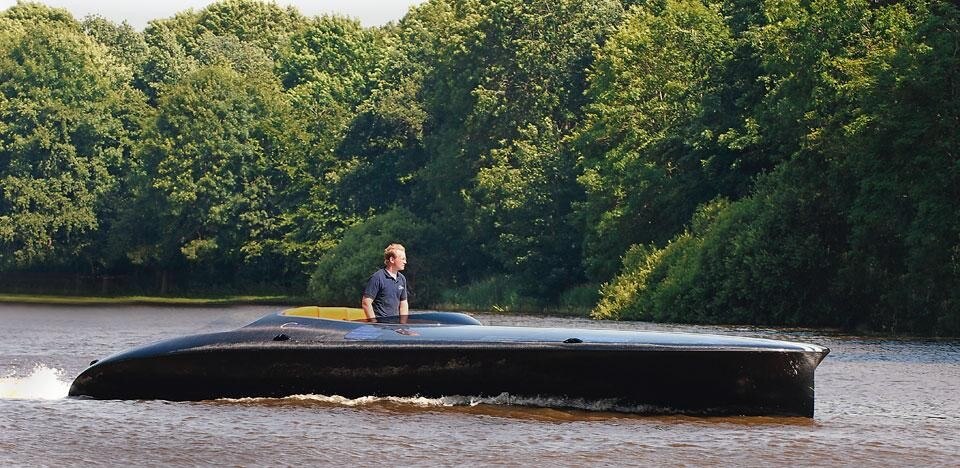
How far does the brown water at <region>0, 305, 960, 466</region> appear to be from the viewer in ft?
42.3

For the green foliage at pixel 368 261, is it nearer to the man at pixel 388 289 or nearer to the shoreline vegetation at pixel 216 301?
the shoreline vegetation at pixel 216 301

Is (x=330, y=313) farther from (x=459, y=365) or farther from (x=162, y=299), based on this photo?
(x=162, y=299)

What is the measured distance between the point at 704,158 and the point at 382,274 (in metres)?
36.0

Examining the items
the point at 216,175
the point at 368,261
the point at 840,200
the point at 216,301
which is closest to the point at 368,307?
the point at 840,200

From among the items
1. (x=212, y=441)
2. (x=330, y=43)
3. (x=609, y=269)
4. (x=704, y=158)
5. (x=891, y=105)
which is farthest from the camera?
(x=330, y=43)

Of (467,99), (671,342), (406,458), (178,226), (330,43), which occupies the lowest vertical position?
(406,458)

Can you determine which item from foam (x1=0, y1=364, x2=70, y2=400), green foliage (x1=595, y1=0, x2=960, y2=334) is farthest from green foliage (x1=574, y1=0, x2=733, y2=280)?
foam (x1=0, y1=364, x2=70, y2=400)

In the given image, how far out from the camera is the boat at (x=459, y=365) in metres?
15.1

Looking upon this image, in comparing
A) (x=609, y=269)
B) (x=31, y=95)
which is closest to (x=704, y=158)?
(x=609, y=269)

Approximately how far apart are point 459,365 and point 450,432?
1.40 meters

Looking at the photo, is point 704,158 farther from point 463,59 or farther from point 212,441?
point 212,441

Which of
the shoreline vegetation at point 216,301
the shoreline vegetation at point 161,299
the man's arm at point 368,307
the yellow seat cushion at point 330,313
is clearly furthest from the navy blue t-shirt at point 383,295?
the shoreline vegetation at point 161,299

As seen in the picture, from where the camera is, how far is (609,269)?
187ft

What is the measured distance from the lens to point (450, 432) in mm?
14281
